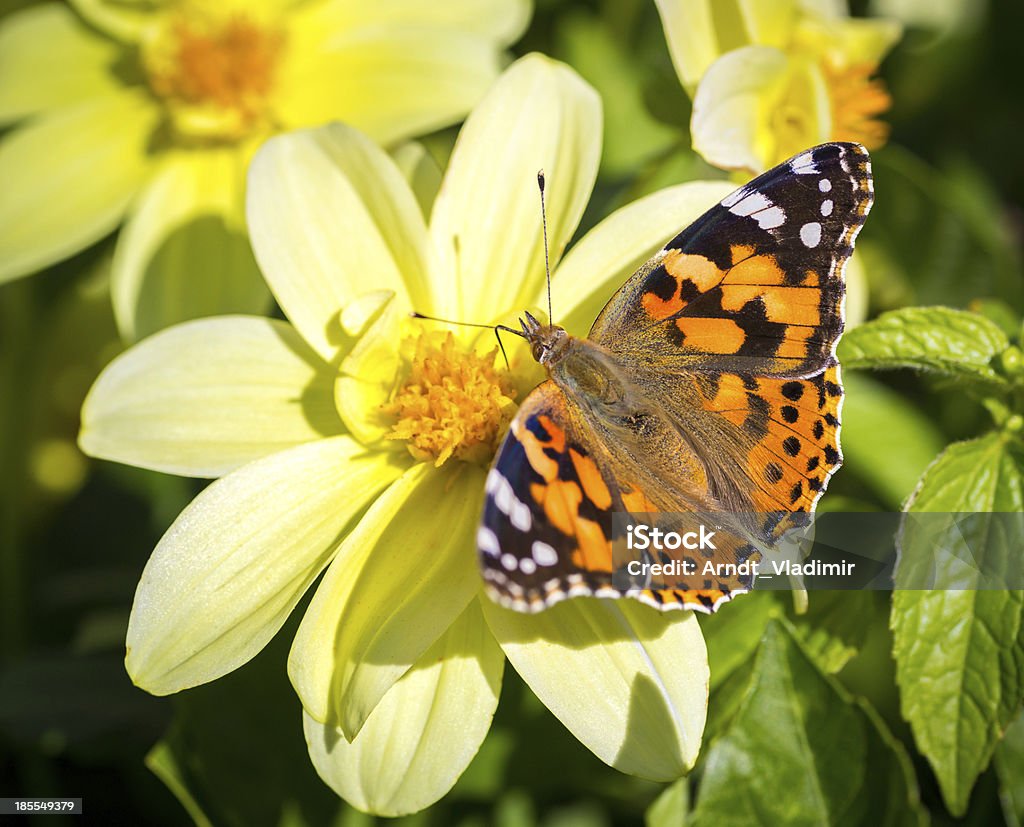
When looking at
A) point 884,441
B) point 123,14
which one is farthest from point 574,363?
point 123,14

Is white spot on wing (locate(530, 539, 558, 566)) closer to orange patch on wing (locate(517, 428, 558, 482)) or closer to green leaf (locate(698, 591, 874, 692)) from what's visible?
orange patch on wing (locate(517, 428, 558, 482))

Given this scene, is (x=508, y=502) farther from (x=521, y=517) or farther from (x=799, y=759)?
(x=799, y=759)

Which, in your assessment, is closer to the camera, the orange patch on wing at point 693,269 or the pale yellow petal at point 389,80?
the orange patch on wing at point 693,269

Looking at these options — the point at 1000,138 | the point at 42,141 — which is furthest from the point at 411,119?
the point at 1000,138

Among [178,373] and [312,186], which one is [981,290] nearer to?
[312,186]

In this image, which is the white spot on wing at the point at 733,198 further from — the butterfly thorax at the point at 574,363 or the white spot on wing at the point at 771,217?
the butterfly thorax at the point at 574,363

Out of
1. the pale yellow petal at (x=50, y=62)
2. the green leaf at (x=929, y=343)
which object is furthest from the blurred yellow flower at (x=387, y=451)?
the pale yellow petal at (x=50, y=62)

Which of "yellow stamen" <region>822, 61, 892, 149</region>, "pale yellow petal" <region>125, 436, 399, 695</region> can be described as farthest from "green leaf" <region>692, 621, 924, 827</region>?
"yellow stamen" <region>822, 61, 892, 149</region>
